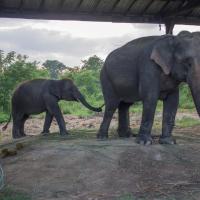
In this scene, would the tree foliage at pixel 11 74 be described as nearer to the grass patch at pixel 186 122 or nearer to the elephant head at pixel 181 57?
the grass patch at pixel 186 122

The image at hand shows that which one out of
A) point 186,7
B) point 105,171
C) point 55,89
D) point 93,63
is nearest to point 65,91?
point 55,89

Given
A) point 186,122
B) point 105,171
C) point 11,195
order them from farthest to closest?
point 186,122, point 105,171, point 11,195

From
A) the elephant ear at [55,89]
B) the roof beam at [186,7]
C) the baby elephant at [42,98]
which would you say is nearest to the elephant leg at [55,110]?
the baby elephant at [42,98]

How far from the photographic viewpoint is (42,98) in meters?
11.3

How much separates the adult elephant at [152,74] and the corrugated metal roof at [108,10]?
83 centimetres

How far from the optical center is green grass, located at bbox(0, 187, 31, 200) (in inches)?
232

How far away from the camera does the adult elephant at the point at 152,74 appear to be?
26.2ft

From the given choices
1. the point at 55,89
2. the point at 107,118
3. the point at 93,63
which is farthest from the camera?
the point at 93,63

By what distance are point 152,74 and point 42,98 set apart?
3.65 meters

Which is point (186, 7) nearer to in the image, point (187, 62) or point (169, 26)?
point (169, 26)

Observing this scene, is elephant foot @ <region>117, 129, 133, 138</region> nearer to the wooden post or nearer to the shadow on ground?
the shadow on ground

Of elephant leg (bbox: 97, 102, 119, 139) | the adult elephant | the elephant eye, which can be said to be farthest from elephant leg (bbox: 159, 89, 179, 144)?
elephant leg (bbox: 97, 102, 119, 139)

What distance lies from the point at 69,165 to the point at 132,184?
94 centimetres

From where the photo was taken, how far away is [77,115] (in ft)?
56.8
